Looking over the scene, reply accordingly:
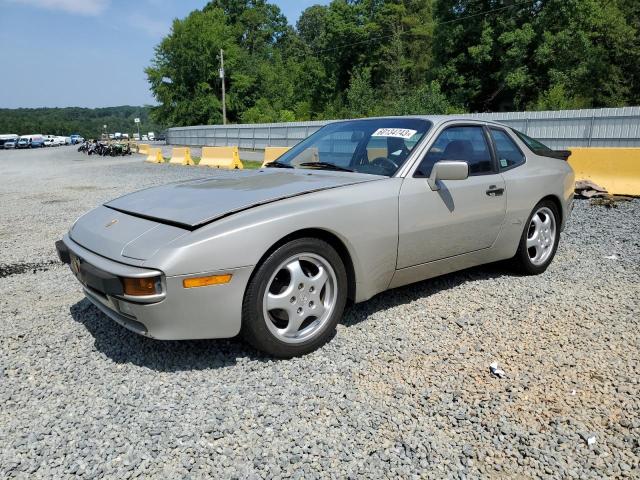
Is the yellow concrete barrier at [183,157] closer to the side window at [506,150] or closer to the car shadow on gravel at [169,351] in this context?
the side window at [506,150]

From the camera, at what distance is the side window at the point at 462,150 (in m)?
3.49

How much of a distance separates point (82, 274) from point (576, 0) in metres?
38.5

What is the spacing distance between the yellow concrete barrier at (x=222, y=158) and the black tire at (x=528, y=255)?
45.8ft

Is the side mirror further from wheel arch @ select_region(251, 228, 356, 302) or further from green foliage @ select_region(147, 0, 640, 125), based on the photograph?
green foliage @ select_region(147, 0, 640, 125)

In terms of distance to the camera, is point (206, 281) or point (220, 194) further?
point (220, 194)

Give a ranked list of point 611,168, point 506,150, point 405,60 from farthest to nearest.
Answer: point 405,60 < point 611,168 < point 506,150

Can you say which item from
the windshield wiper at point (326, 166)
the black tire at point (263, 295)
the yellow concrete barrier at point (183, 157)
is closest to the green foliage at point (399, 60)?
the yellow concrete barrier at point (183, 157)

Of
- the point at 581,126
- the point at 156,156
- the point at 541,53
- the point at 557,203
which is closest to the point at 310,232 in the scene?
the point at 557,203

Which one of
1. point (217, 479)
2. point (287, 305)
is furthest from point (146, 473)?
point (287, 305)

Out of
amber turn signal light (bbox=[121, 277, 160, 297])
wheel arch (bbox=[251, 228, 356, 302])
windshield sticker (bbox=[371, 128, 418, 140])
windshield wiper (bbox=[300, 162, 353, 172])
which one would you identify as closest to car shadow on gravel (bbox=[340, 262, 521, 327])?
wheel arch (bbox=[251, 228, 356, 302])

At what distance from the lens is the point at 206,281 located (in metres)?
2.45

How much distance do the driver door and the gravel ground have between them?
19.4 inches

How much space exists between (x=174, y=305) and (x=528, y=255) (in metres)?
3.17

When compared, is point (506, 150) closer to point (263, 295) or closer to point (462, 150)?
point (462, 150)
